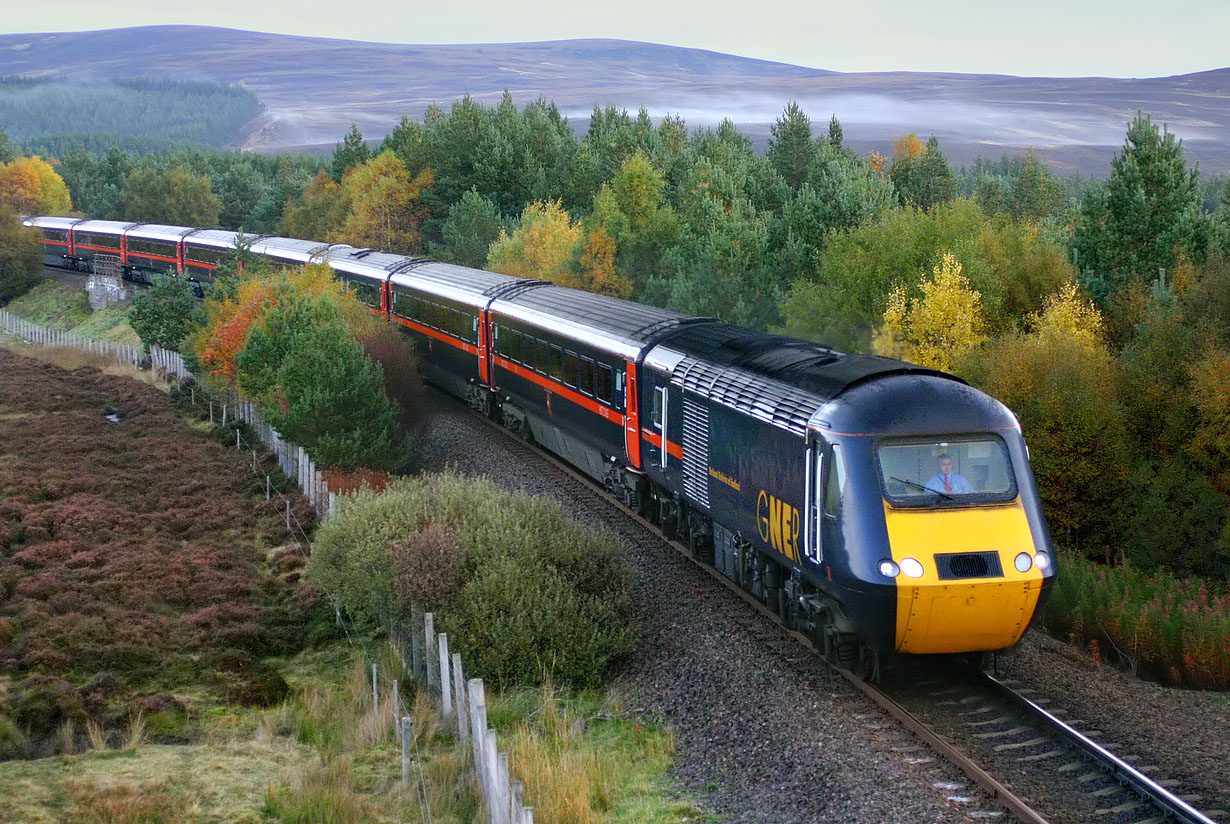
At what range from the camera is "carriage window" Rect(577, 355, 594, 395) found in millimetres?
21500

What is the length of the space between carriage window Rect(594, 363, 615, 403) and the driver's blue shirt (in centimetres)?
923

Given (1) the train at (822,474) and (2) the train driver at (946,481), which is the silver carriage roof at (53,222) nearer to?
(1) the train at (822,474)

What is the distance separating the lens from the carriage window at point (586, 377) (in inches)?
846

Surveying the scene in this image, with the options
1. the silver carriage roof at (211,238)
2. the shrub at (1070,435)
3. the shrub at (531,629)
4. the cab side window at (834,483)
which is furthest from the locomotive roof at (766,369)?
the silver carriage roof at (211,238)

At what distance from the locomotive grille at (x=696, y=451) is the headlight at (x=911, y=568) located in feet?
16.6

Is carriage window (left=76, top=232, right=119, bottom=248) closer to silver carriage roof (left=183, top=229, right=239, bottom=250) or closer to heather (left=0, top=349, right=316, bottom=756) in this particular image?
silver carriage roof (left=183, top=229, right=239, bottom=250)

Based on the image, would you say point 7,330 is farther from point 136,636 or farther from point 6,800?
point 6,800

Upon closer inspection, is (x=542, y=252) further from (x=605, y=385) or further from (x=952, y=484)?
(x=952, y=484)

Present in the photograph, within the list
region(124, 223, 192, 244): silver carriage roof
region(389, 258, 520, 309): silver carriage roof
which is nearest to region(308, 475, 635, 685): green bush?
region(389, 258, 520, 309): silver carriage roof

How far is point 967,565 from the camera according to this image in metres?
11.4

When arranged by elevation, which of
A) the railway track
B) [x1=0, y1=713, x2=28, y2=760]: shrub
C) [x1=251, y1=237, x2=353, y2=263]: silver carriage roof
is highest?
[x1=251, y1=237, x2=353, y2=263]: silver carriage roof

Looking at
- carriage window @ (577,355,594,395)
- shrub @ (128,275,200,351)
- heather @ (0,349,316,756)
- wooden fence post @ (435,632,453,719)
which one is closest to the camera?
wooden fence post @ (435,632,453,719)

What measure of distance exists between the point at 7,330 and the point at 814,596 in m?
63.6

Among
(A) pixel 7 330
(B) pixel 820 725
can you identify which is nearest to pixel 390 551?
(B) pixel 820 725
